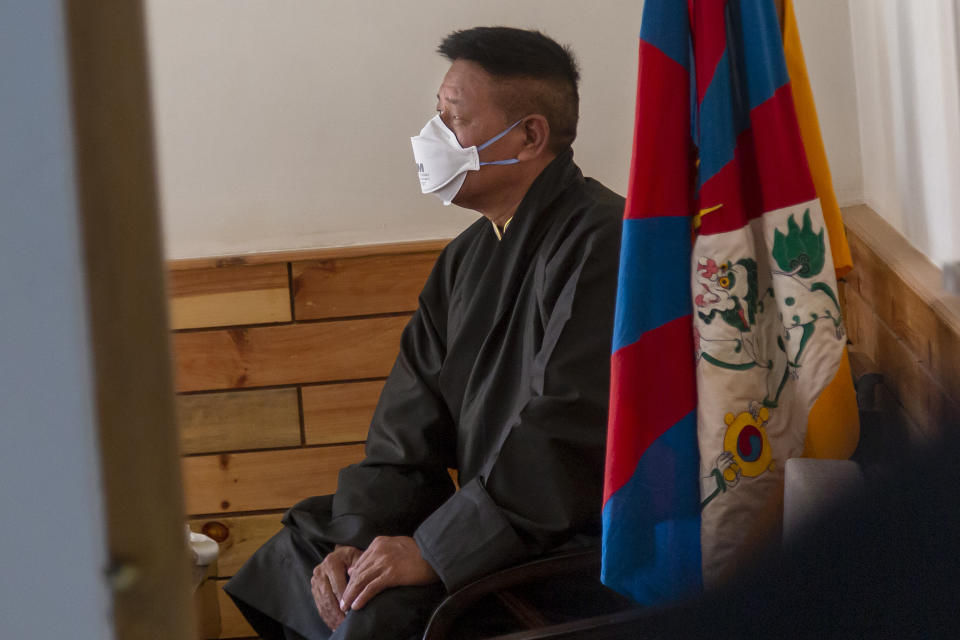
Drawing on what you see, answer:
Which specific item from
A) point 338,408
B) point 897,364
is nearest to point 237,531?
point 338,408

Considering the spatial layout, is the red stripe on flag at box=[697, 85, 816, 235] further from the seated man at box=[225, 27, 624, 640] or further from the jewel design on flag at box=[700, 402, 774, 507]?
the seated man at box=[225, 27, 624, 640]

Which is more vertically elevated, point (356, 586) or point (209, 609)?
point (356, 586)

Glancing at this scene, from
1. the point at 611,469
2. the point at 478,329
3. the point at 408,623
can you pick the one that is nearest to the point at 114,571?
the point at 611,469

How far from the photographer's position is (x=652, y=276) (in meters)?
1.19

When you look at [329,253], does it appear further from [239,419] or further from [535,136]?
[535,136]

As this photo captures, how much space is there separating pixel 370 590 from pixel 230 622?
1.08 m

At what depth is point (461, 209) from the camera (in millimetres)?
2262

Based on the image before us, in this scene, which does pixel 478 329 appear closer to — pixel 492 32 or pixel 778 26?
pixel 492 32

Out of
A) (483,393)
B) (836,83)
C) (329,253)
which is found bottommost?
(483,393)

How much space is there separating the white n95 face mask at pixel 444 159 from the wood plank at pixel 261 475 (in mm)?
772

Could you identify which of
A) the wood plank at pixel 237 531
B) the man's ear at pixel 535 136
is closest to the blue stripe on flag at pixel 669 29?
the man's ear at pixel 535 136

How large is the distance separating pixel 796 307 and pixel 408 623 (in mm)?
735

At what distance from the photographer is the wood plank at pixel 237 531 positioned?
2.36 m

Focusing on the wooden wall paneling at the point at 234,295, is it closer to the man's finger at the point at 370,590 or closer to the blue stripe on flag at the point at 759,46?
the man's finger at the point at 370,590
